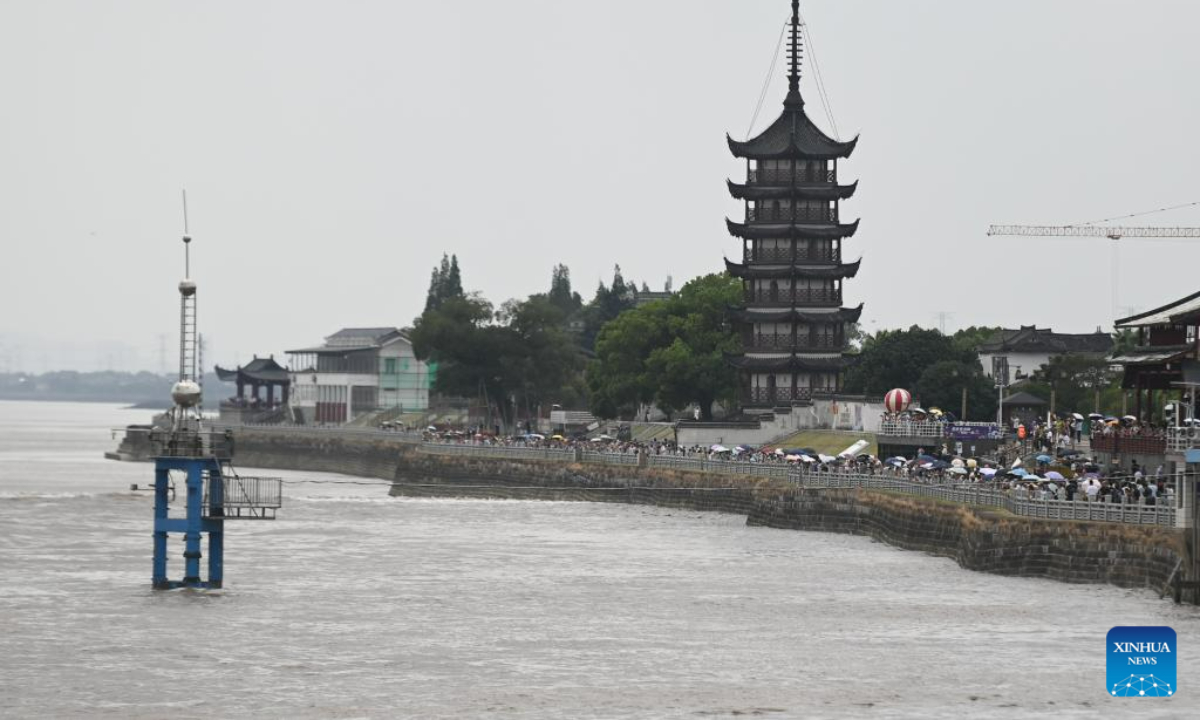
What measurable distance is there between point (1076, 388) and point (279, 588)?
8479cm

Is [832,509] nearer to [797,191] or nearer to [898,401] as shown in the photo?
[898,401]

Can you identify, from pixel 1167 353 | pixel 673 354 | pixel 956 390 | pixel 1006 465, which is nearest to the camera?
pixel 1167 353

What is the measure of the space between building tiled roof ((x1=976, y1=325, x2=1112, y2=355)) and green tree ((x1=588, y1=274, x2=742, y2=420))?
28.3 m

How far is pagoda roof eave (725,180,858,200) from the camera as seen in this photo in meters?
158

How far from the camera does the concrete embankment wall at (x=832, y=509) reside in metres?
69.7

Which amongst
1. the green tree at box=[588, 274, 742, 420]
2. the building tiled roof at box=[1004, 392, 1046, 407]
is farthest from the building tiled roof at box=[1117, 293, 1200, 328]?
the green tree at box=[588, 274, 742, 420]

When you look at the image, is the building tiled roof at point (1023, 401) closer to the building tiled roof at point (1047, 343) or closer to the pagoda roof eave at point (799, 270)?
the pagoda roof eave at point (799, 270)

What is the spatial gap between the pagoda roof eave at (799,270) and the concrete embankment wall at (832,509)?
1086 inches

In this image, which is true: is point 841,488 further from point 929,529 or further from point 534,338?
point 534,338

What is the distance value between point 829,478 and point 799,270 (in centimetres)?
5511

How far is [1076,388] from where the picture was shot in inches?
5851

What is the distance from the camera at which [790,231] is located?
158 m

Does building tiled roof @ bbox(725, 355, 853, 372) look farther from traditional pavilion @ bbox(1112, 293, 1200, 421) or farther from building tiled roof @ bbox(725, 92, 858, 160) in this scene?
traditional pavilion @ bbox(1112, 293, 1200, 421)

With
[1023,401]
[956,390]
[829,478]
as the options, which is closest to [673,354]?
[956,390]
